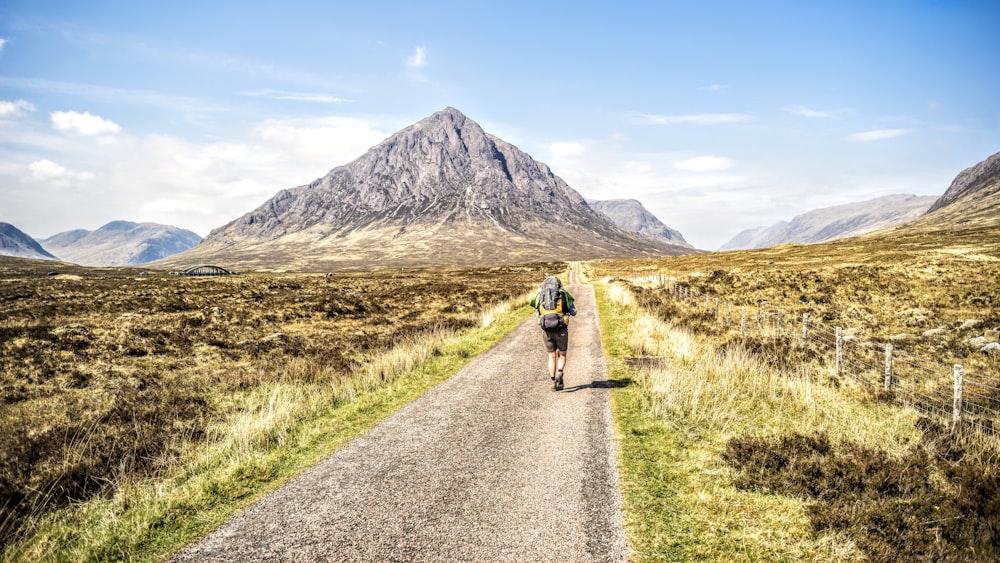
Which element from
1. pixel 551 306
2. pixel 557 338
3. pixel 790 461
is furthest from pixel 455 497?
pixel 551 306

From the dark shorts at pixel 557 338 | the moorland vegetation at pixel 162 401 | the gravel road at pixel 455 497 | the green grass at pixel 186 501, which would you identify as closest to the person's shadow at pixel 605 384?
the dark shorts at pixel 557 338

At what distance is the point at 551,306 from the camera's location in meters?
10.9

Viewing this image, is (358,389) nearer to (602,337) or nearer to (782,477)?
(782,477)

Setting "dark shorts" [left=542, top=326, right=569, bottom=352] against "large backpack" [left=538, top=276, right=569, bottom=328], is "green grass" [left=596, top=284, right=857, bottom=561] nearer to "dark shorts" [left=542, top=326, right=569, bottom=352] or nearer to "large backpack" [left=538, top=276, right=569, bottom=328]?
"dark shorts" [left=542, top=326, right=569, bottom=352]

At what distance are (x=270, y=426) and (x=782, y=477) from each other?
820 centimetres

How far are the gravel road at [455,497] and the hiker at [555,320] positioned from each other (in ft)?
4.19

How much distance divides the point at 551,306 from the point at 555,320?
35cm

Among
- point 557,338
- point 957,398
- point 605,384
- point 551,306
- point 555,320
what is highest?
point 551,306

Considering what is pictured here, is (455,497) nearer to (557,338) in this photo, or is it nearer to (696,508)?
(696,508)

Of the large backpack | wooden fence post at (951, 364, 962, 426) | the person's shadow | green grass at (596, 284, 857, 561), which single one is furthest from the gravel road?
wooden fence post at (951, 364, 962, 426)

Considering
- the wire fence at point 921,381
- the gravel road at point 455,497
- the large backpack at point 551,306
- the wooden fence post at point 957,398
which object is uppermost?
the large backpack at point 551,306

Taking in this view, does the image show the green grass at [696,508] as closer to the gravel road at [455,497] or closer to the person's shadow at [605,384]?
the gravel road at [455,497]

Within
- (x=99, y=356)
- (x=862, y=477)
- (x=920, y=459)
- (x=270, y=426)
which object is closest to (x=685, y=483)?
(x=862, y=477)

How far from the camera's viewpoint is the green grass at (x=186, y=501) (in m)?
4.98
